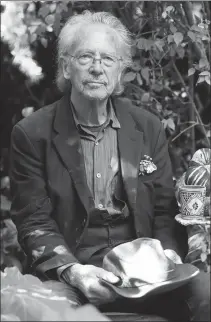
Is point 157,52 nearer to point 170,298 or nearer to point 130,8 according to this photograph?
point 130,8

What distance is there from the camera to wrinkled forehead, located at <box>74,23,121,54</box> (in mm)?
3336

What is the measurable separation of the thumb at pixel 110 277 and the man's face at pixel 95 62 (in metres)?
0.82

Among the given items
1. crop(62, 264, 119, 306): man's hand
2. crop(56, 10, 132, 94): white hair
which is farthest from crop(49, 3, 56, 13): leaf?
crop(62, 264, 119, 306): man's hand

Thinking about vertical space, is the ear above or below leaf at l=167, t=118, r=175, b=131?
above

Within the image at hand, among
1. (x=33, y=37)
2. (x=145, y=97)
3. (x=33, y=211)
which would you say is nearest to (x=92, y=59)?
(x=33, y=211)

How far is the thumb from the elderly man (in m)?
0.27

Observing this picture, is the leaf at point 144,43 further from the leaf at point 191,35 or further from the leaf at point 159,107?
the leaf at point 159,107

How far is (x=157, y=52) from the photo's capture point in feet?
15.1

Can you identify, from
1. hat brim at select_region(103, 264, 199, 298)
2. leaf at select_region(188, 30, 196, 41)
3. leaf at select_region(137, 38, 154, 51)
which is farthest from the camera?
leaf at select_region(137, 38, 154, 51)

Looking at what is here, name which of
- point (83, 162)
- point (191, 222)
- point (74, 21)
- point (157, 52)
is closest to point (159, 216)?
point (191, 222)

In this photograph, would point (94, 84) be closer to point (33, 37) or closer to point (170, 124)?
point (170, 124)

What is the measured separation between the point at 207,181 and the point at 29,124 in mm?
846

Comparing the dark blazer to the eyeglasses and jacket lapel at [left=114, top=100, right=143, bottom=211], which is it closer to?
jacket lapel at [left=114, top=100, right=143, bottom=211]

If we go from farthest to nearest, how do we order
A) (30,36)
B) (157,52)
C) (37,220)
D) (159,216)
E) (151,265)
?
(30,36) < (157,52) < (159,216) < (37,220) < (151,265)
